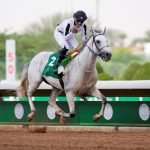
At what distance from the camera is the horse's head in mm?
11906

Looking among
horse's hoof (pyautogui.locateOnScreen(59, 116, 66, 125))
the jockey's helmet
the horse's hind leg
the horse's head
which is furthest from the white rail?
the jockey's helmet

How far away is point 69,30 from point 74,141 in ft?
9.13

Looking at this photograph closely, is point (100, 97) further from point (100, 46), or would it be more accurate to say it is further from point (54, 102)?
point (54, 102)

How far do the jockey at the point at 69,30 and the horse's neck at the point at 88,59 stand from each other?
8.0 inches

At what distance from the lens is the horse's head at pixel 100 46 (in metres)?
11.9

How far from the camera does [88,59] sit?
12453mm

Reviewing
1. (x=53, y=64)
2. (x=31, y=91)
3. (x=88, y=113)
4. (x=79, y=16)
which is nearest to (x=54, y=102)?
(x=31, y=91)

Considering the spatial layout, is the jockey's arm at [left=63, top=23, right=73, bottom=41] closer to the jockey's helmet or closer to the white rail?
the jockey's helmet

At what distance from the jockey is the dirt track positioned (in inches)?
54.9

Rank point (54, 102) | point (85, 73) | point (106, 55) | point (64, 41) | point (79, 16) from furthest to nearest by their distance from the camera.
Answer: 1. point (54, 102)
2. point (64, 41)
3. point (79, 16)
4. point (85, 73)
5. point (106, 55)

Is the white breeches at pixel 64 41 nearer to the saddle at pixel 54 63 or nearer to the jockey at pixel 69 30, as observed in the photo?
the jockey at pixel 69 30

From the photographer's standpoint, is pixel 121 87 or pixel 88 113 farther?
pixel 88 113

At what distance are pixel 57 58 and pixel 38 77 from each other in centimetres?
87

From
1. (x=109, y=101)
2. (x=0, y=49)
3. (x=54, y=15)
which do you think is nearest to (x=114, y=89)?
(x=109, y=101)
